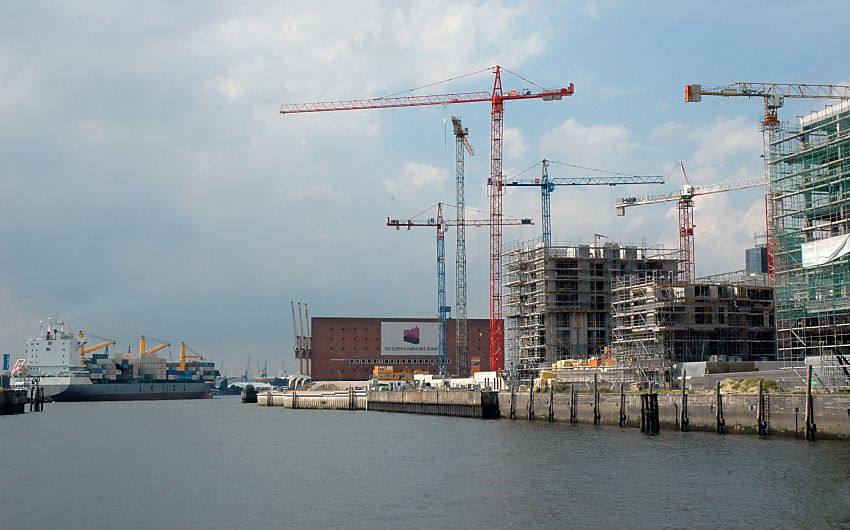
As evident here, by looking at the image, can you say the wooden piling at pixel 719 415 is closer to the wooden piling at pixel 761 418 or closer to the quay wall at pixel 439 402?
the wooden piling at pixel 761 418

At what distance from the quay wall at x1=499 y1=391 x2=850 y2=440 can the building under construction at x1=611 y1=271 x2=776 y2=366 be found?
18406 millimetres

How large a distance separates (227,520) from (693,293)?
8246cm

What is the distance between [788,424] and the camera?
66250mm

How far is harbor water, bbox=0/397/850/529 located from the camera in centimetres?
4319

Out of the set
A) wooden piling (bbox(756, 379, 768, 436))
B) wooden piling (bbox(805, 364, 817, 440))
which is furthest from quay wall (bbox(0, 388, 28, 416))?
wooden piling (bbox(805, 364, 817, 440))

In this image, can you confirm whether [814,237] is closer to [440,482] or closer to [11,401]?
[440,482]

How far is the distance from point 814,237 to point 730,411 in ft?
91.5

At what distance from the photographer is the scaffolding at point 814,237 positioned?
8312 cm

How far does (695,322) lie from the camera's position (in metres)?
114

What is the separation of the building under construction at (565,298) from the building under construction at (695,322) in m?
17.2

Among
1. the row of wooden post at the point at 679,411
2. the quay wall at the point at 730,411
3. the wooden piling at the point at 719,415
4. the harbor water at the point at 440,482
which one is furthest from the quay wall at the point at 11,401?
the wooden piling at the point at 719,415

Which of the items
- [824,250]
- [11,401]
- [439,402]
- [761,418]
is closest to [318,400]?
[439,402]

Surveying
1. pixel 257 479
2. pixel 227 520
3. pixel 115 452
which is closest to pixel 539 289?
pixel 115 452

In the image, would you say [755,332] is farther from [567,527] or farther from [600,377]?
[567,527]
